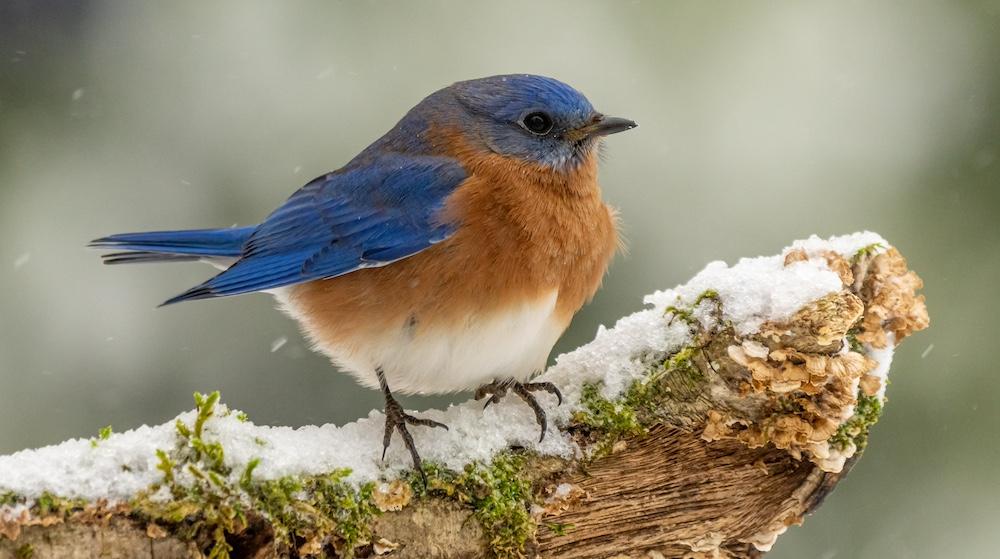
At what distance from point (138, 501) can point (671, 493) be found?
1.63m

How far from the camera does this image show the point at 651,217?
221 inches

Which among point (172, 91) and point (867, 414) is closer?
point (867, 414)

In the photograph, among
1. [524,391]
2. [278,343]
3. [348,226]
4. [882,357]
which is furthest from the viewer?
[278,343]

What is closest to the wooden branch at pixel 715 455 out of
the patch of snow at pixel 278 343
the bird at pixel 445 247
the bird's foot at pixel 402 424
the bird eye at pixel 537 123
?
the bird's foot at pixel 402 424

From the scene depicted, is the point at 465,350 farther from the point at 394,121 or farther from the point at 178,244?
the point at 394,121

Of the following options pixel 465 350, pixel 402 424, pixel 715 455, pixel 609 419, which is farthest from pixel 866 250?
pixel 402 424

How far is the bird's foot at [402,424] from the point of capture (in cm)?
322

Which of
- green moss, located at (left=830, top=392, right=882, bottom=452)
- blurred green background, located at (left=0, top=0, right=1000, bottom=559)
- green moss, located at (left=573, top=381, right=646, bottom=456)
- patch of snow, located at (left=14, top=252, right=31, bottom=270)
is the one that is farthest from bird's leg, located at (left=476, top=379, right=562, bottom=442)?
patch of snow, located at (left=14, top=252, right=31, bottom=270)

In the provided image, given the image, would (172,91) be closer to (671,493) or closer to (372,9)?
(372,9)

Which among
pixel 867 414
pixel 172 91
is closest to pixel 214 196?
pixel 172 91

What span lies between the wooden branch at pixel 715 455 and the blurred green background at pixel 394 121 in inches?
74.3

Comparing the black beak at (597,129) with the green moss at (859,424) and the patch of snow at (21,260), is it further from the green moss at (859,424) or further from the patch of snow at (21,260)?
the patch of snow at (21,260)

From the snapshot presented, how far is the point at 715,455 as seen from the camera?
3412 millimetres

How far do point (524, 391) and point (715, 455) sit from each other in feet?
2.25
